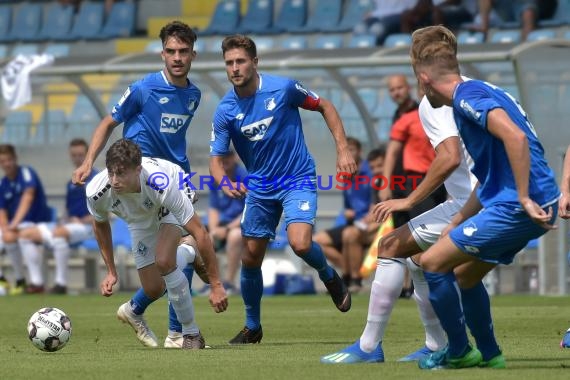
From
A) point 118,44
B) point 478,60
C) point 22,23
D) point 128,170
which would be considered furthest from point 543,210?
point 22,23

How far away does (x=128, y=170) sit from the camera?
816 cm

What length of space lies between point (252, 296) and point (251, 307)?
0.08 meters

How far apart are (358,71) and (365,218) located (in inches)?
72.3

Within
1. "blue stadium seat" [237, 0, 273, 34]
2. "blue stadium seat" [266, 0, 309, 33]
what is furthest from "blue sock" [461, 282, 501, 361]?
"blue stadium seat" [237, 0, 273, 34]

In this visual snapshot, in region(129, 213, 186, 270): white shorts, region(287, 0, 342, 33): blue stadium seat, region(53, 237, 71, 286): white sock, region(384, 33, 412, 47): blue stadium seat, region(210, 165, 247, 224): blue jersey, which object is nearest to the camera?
region(129, 213, 186, 270): white shorts

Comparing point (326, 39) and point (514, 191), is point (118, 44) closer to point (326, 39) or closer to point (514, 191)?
point (326, 39)

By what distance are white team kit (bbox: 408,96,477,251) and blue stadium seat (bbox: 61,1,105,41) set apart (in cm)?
1915

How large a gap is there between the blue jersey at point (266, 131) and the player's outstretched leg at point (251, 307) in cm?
61

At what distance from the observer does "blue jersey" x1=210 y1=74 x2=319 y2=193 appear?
9305 millimetres

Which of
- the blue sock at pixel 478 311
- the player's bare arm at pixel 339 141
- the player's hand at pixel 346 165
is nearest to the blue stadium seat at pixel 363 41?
the player's bare arm at pixel 339 141

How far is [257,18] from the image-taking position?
2480cm

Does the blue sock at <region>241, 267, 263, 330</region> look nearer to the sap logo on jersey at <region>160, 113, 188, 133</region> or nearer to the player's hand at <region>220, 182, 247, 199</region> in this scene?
the player's hand at <region>220, 182, 247, 199</region>

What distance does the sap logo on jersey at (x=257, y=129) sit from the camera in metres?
9.30

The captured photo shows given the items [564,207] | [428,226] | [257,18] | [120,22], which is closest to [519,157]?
[428,226]
